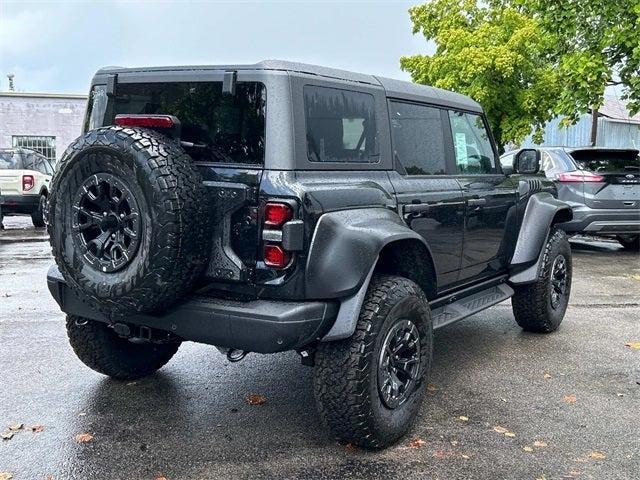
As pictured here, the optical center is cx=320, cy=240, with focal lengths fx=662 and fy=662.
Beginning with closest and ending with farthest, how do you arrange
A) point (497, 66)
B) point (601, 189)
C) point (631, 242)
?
point (601, 189), point (631, 242), point (497, 66)

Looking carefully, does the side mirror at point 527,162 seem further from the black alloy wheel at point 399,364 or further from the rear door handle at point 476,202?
the black alloy wheel at point 399,364

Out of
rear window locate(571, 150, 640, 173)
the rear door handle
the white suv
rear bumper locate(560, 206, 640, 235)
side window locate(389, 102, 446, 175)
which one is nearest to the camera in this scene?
side window locate(389, 102, 446, 175)

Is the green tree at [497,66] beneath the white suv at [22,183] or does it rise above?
above

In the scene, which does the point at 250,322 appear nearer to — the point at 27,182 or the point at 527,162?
the point at 527,162

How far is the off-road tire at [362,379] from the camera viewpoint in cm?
326

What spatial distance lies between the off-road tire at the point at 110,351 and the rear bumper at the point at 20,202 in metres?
10.7

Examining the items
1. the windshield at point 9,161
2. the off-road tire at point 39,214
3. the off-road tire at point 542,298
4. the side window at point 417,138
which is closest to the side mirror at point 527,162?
the off-road tire at point 542,298

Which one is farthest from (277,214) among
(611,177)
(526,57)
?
(526,57)

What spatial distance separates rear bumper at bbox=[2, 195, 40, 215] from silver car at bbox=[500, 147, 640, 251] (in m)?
10.3

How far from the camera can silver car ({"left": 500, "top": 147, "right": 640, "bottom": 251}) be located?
9.66 meters

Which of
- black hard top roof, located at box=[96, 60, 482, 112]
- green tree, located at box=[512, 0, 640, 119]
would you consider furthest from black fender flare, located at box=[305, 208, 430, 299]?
green tree, located at box=[512, 0, 640, 119]

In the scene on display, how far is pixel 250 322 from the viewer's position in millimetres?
3084

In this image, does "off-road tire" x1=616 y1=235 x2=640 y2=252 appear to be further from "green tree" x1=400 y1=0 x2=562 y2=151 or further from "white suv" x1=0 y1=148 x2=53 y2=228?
"white suv" x1=0 y1=148 x2=53 y2=228

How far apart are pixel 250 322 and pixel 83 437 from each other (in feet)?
4.14
